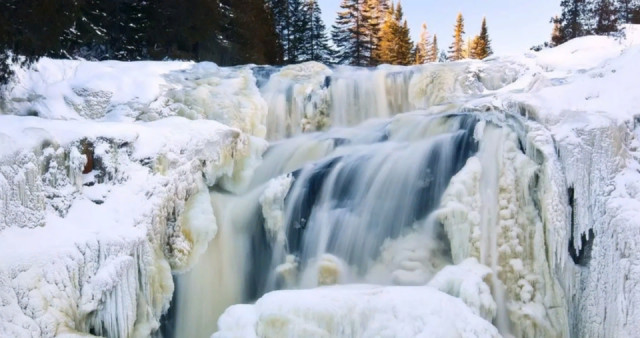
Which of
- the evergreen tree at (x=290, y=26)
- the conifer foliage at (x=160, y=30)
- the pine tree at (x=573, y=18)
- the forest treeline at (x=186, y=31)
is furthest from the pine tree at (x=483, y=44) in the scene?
the conifer foliage at (x=160, y=30)

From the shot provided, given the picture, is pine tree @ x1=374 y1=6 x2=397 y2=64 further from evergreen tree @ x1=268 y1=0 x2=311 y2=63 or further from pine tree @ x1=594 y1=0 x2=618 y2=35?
pine tree @ x1=594 y1=0 x2=618 y2=35

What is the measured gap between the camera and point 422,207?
659cm

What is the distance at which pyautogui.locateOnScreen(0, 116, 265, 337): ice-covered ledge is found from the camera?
15.8ft

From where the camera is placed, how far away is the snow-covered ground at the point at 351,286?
15.4 feet

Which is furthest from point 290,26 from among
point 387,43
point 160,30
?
point 160,30

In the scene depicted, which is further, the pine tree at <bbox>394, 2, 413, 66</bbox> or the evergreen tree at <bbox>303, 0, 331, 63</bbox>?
the pine tree at <bbox>394, 2, 413, 66</bbox>

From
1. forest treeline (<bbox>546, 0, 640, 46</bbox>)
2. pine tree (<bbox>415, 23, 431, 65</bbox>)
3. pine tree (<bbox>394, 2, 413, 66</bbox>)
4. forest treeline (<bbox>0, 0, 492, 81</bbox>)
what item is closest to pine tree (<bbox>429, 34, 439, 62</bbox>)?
pine tree (<bbox>415, 23, 431, 65</bbox>)

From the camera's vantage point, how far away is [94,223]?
545cm

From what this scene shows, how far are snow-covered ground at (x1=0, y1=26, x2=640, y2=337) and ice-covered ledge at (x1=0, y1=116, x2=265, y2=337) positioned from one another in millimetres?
14

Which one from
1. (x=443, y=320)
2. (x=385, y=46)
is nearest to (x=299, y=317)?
(x=443, y=320)

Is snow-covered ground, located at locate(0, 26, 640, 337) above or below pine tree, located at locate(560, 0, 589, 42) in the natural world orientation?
below

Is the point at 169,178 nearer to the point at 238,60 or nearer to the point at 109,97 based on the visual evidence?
the point at 109,97

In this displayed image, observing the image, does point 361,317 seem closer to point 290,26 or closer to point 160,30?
point 160,30

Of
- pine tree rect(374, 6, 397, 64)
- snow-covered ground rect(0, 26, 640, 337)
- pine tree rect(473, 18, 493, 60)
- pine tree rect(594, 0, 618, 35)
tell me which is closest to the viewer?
snow-covered ground rect(0, 26, 640, 337)
